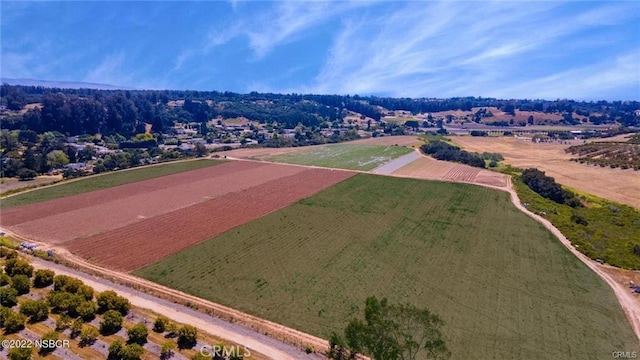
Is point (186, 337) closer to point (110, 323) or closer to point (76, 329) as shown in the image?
point (110, 323)

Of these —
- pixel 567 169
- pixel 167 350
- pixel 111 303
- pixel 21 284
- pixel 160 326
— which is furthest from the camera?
pixel 567 169

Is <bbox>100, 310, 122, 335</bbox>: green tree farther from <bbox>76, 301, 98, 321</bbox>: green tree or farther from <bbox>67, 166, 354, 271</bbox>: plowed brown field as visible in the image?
<bbox>67, 166, 354, 271</bbox>: plowed brown field

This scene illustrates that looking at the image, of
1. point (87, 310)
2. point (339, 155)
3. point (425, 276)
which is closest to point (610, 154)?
point (339, 155)

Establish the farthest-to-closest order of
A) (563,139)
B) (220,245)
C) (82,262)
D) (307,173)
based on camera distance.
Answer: (563,139), (307,173), (220,245), (82,262)

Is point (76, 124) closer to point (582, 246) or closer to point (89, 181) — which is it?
point (89, 181)

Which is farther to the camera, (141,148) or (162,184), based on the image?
(141,148)

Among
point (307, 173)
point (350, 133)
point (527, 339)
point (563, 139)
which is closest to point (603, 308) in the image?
point (527, 339)

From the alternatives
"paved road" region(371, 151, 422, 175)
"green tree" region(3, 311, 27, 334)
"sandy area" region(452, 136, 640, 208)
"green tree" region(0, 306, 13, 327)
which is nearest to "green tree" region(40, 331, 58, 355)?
"green tree" region(3, 311, 27, 334)
